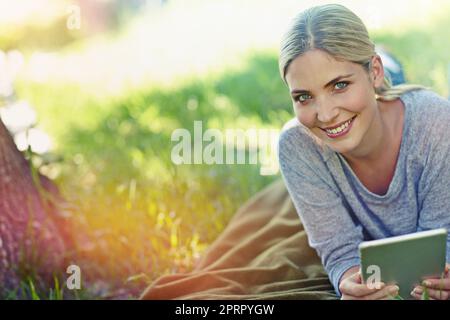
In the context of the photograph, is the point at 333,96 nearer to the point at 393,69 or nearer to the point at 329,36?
the point at 329,36

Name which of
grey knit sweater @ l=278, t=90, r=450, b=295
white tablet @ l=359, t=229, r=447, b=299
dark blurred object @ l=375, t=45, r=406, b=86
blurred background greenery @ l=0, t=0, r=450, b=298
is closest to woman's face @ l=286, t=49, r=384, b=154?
grey knit sweater @ l=278, t=90, r=450, b=295

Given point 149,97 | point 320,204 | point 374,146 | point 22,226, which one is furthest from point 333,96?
point 149,97

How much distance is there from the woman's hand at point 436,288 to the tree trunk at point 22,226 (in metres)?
1.30

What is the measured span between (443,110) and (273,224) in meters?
0.92

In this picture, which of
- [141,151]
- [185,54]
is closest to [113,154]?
[141,151]

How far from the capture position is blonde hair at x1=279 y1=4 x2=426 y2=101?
2045 mm

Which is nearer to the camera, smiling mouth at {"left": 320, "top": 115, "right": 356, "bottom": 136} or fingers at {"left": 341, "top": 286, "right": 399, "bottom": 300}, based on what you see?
fingers at {"left": 341, "top": 286, "right": 399, "bottom": 300}

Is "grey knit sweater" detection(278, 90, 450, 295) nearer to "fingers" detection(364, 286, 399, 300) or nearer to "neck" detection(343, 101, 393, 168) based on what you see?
"neck" detection(343, 101, 393, 168)

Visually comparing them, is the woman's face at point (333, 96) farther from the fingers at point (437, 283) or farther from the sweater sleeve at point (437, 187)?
the fingers at point (437, 283)

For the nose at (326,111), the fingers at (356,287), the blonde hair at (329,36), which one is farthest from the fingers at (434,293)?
the blonde hair at (329,36)

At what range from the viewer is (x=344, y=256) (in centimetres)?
229

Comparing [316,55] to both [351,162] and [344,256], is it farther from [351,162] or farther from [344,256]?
[344,256]

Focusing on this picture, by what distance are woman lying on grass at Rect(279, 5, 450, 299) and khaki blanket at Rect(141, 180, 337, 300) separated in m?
0.23

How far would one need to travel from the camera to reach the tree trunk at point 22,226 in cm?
266
